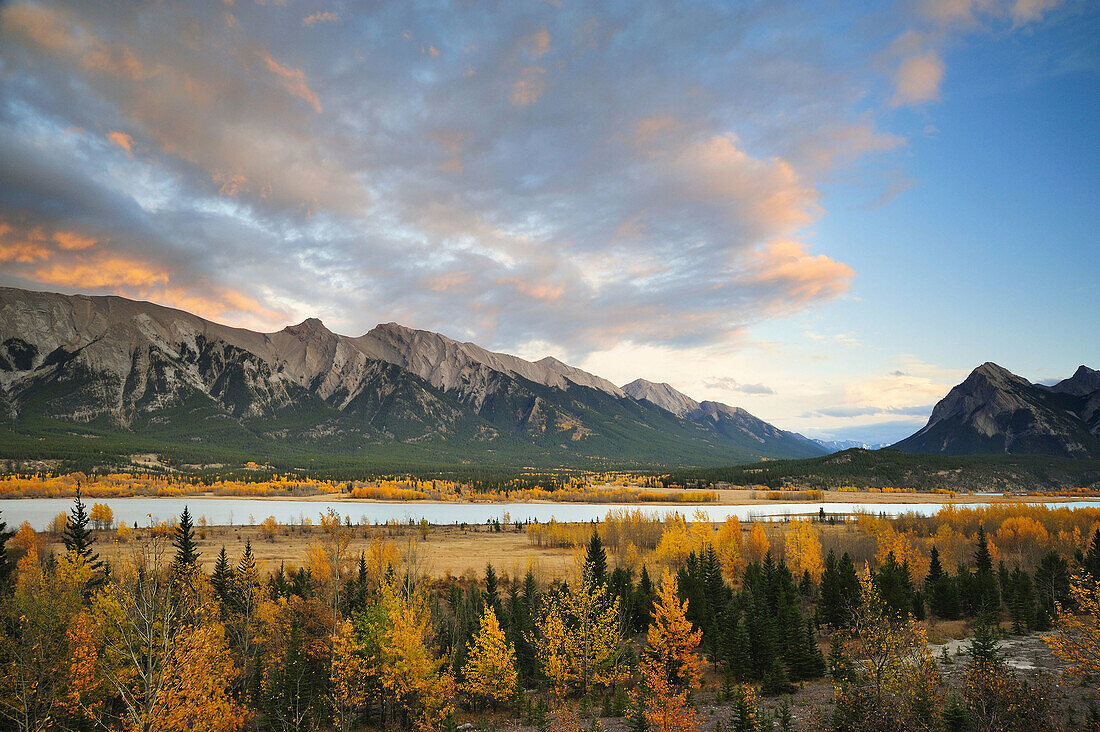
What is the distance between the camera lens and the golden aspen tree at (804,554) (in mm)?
80125

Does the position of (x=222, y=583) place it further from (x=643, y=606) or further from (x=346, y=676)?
(x=643, y=606)

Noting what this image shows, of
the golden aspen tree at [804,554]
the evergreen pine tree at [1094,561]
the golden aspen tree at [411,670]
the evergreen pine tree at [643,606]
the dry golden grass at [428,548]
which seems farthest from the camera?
the dry golden grass at [428,548]

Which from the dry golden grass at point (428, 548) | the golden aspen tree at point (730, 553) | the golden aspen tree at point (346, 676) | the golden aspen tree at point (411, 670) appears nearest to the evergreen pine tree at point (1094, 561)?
the golden aspen tree at point (730, 553)

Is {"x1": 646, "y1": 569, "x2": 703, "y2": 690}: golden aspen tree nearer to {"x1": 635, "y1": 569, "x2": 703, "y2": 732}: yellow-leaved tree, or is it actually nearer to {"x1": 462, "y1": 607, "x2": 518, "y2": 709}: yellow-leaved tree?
{"x1": 635, "y1": 569, "x2": 703, "y2": 732}: yellow-leaved tree

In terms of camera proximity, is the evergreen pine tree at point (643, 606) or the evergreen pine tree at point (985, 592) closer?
the evergreen pine tree at point (985, 592)

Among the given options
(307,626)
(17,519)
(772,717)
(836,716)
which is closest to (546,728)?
(772,717)

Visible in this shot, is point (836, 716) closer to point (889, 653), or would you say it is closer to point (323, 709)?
point (889, 653)

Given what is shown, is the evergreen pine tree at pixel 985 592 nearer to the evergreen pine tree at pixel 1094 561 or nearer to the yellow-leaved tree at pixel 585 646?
the evergreen pine tree at pixel 1094 561

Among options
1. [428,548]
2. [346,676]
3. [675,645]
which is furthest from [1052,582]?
[428,548]

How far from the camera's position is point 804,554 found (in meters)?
81.4

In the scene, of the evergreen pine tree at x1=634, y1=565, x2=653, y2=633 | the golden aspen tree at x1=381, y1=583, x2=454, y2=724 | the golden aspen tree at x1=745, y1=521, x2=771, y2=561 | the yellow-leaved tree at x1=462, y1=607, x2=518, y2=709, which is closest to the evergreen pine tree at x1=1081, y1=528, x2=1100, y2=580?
the golden aspen tree at x1=745, y1=521, x2=771, y2=561

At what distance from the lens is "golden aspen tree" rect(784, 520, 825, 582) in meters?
80.1

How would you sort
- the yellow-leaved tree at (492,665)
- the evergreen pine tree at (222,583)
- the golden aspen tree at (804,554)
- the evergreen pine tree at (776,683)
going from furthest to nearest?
the golden aspen tree at (804,554), the evergreen pine tree at (222,583), the yellow-leaved tree at (492,665), the evergreen pine tree at (776,683)

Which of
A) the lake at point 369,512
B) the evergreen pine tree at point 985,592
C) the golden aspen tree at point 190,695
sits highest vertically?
the golden aspen tree at point 190,695
